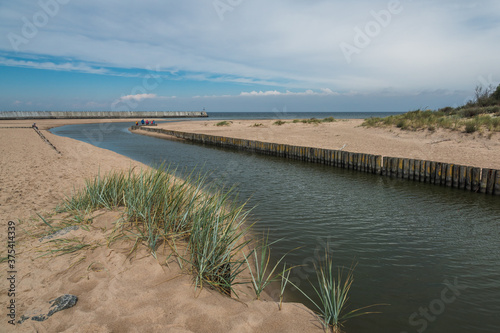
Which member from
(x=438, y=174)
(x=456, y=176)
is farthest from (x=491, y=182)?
(x=438, y=174)

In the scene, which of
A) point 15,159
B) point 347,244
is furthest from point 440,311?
point 15,159

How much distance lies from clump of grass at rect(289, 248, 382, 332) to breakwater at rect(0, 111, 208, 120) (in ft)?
301

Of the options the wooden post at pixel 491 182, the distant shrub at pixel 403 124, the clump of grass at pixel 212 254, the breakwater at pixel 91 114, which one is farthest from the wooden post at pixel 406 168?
the breakwater at pixel 91 114

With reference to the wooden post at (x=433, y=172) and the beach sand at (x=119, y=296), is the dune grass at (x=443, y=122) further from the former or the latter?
the beach sand at (x=119, y=296)

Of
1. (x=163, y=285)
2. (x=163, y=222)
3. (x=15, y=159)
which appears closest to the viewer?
(x=163, y=285)

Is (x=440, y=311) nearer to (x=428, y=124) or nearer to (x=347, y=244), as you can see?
(x=347, y=244)

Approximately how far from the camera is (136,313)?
314cm

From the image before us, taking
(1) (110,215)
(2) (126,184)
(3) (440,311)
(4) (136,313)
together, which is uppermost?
(2) (126,184)

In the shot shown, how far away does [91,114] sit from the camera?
93.3 metres

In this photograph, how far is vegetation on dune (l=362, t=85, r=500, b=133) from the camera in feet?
58.9

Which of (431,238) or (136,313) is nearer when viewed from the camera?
(136,313)

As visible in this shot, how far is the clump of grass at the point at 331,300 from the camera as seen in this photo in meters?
3.44

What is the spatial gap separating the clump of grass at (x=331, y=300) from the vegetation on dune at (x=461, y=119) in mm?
17467

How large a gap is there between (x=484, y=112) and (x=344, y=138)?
1286cm
